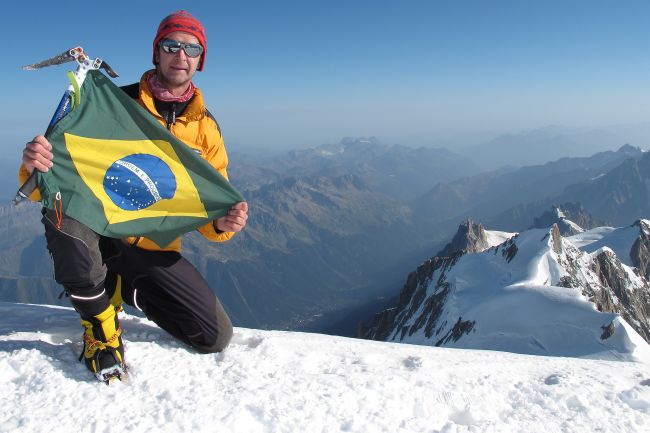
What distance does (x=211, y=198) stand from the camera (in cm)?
723

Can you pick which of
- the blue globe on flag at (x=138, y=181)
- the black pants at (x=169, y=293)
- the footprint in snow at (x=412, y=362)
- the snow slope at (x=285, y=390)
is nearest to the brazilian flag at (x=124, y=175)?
the blue globe on flag at (x=138, y=181)

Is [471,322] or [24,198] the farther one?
[471,322]

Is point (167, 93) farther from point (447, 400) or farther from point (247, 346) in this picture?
point (447, 400)

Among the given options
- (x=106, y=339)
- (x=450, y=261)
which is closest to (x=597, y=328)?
(x=106, y=339)

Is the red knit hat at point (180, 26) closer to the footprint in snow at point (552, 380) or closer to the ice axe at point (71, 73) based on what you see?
the ice axe at point (71, 73)

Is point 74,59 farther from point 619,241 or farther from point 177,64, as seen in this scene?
point 619,241

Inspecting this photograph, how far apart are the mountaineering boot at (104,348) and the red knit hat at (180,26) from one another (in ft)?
13.8

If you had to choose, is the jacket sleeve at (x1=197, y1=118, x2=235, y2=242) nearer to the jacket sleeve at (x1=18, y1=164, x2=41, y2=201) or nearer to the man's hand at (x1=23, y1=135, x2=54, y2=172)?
the jacket sleeve at (x1=18, y1=164, x2=41, y2=201)

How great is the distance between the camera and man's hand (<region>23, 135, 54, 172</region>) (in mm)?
5496

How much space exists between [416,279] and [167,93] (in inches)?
3377

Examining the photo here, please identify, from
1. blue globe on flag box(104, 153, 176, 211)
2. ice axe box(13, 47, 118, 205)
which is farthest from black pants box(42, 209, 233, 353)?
ice axe box(13, 47, 118, 205)

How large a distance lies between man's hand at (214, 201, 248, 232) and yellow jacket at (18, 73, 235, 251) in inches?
6.4

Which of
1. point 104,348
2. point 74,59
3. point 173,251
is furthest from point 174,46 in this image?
point 104,348

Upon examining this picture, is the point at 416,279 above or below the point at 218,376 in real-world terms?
below
